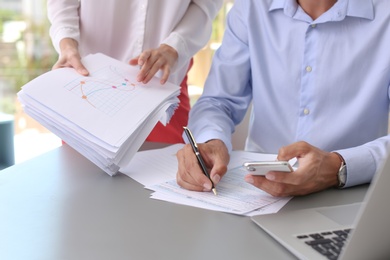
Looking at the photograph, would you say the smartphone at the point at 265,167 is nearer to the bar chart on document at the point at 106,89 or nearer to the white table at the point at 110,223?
the white table at the point at 110,223

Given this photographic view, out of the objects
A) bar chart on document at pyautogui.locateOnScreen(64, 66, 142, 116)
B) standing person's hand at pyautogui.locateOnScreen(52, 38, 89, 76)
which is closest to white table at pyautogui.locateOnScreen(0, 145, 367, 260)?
bar chart on document at pyautogui.locateOnScreen(64, 66, 142, 116)

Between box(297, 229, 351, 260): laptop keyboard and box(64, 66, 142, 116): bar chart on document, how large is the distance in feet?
1.88

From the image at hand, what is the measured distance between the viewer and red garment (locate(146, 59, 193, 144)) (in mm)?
1628

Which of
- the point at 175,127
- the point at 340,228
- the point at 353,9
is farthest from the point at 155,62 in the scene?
the point at 340,228

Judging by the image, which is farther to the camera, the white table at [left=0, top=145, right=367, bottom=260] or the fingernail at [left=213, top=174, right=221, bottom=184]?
the fingernail at [left=213, top=174, right=221, bottom=184]

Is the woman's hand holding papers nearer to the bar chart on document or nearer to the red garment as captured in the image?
the bar chart on document

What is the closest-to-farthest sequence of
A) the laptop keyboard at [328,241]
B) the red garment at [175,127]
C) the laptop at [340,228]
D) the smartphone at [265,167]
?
1. the laptop at [340,228]
2. the laptop keyboard at [328,241]
3. the smartphone at [265,167]
4. the red garment at [175,127]

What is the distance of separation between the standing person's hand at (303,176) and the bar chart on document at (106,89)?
39 cm

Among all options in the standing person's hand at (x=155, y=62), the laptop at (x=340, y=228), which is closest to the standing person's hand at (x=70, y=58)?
the standing person's hand at (x=155, y=62)

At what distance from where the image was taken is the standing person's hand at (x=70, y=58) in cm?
Result: 129

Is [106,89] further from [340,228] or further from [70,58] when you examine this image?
[340,228]

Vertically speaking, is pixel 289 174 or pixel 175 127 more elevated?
pixel 289 174

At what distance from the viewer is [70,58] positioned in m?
1.33

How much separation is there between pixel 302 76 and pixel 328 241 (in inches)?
27.5
